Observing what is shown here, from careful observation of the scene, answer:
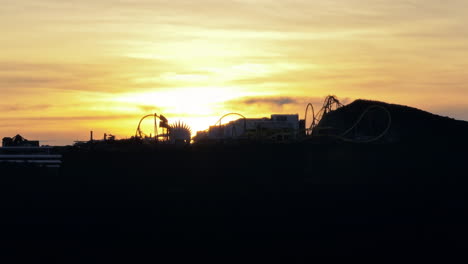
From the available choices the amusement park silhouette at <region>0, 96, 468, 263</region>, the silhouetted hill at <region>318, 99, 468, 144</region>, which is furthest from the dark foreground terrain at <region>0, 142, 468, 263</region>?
the silhouetted hill at <region>318, 99, 468, 144</region>

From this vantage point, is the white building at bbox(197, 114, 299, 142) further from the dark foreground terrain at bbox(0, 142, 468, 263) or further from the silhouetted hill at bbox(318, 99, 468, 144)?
the dark foreground terrain at bbox(0, 142, 468, 263)

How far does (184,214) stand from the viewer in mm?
37625

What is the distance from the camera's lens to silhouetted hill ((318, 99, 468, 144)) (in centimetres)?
4650

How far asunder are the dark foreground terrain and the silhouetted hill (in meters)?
3.76

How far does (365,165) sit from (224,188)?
6840 mm

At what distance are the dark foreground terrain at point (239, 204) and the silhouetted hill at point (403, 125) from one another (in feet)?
12.3

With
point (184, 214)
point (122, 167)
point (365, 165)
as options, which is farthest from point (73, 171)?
point (365, 165)

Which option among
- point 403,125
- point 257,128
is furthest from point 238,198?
point 403,125

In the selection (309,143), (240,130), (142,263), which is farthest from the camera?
(240,130)

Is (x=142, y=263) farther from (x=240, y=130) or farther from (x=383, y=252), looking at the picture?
(x=240, y=130)

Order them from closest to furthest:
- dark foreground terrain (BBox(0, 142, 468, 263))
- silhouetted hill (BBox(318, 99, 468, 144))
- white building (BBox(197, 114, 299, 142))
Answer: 1. dark foreground terrain (BBox(0, 142, 468, 263))
2. white building (BBox(197, 114, 299, 142))
3. silhouetted hill (BBox(318, 99, 468, 144))

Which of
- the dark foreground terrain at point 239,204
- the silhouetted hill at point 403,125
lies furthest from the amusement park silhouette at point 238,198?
the silhouetted hill at point 403,125

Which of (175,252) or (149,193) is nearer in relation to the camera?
(175,252)

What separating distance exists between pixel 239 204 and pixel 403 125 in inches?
602
